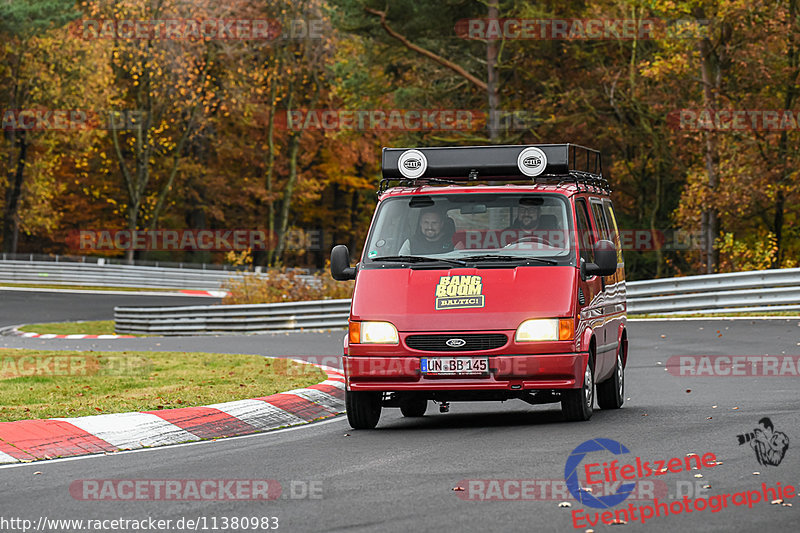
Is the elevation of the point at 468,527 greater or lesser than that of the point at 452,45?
lesser

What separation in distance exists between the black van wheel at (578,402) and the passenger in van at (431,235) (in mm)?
1640

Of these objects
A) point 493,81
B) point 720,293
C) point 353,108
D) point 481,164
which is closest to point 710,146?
point 493,81

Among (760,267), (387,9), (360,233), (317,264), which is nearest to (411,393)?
(760,267)

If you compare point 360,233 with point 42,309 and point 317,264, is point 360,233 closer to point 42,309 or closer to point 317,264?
point 317,264

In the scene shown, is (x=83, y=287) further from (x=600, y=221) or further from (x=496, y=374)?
(x=496, y=374)

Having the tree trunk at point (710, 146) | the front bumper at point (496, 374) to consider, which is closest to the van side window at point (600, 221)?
the front bumper at point (496, 374)

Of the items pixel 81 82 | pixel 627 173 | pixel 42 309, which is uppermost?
pixel 81 82

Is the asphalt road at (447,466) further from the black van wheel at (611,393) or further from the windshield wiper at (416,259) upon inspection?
the windshield wiper at (416,259)

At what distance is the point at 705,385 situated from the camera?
14.2 metres

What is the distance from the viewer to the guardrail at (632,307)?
2542cm

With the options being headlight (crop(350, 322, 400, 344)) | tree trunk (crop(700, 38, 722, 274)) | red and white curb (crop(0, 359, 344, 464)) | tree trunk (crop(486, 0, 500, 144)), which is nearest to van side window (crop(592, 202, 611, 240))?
headlight (crop(350, 322, 400, 344))

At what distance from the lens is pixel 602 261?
10922 mm

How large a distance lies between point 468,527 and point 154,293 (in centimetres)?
4413

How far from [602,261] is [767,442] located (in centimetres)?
249
